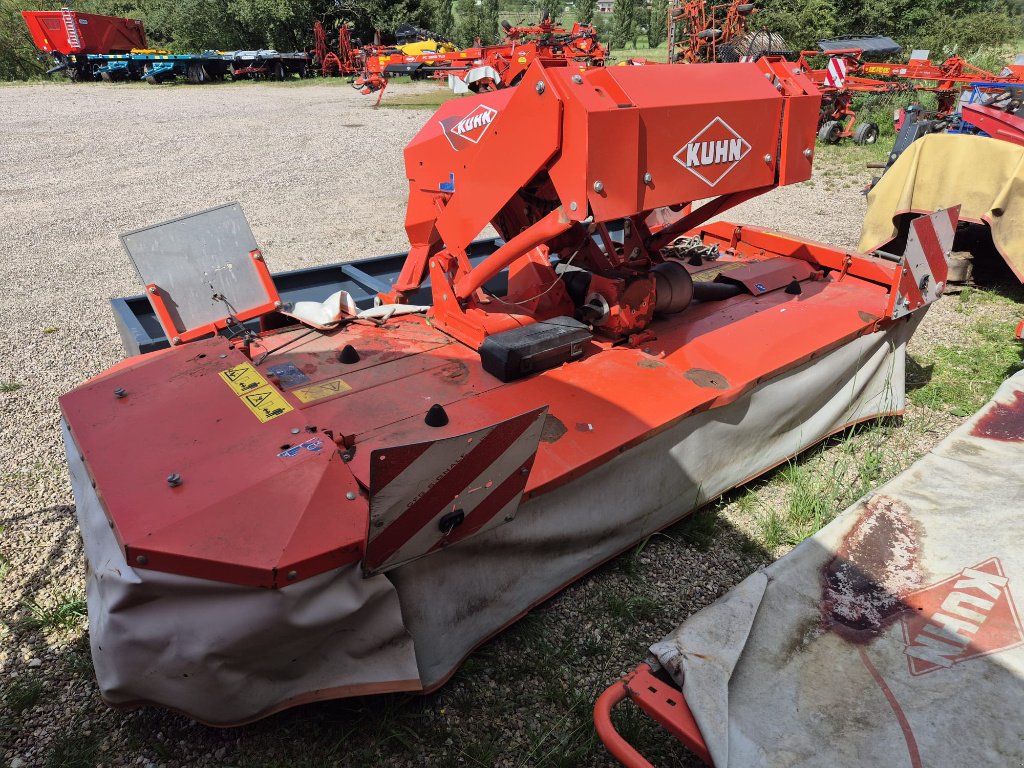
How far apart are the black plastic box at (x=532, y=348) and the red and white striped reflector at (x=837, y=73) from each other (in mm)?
10368

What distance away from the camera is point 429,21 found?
29188mm

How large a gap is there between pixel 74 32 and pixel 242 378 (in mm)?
26293

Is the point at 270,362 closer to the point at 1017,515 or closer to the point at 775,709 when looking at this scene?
the point at 775,709

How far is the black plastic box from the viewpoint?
2.84 meters

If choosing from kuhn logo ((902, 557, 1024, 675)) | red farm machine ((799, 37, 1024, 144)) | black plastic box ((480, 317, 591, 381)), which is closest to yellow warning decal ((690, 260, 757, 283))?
black plastic box ((480, 317, 591, 381))

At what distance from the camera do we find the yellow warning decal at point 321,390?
Result: 106 inches

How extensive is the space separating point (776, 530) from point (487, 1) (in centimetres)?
3642

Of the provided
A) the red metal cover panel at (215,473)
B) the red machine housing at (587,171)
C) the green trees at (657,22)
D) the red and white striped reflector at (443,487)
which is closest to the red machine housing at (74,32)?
the red machine housing at (587,171)

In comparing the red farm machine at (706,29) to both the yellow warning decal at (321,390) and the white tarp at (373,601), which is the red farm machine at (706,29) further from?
the yellow warning decal at (321,390)

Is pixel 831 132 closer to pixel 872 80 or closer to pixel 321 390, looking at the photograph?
pixel 872 80

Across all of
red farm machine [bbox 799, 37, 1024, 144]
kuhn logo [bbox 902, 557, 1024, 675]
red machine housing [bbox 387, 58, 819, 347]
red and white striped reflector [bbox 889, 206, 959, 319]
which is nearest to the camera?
kuhn logo [bbox 902, 557, 1024, 675]

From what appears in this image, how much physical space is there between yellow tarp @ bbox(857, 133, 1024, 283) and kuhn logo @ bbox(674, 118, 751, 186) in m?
3.01

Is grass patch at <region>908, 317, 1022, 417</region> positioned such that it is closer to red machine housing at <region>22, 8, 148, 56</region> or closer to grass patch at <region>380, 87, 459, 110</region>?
grass patch at <region>380, 87, 459, 110</region>

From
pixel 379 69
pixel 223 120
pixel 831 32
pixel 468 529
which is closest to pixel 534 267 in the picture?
pixel 468 529
